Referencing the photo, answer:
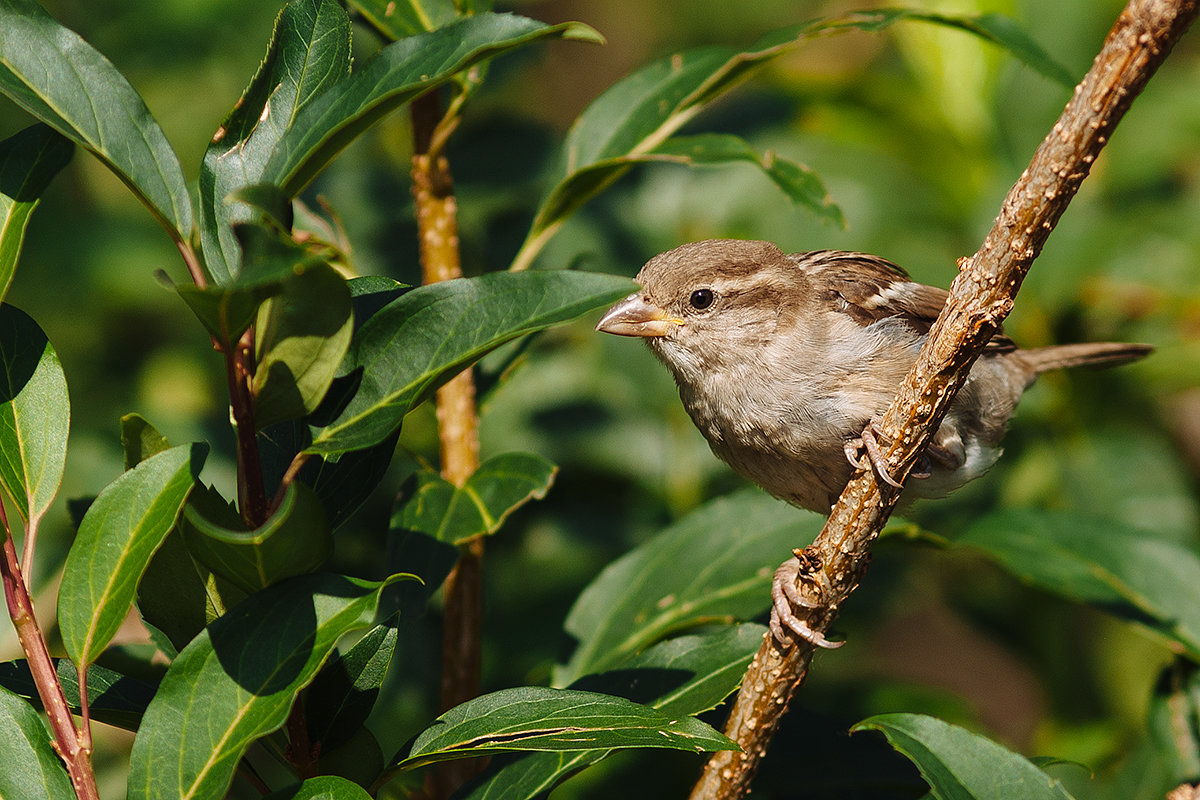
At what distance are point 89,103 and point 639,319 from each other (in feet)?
4.85

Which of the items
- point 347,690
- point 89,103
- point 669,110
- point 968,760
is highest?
point 669,110

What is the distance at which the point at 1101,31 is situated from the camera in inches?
131

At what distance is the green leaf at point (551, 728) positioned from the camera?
1.28 meters

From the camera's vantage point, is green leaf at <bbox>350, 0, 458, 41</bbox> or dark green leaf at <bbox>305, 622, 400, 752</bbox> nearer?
dark green leaf at <bbox>305, 622, 400, 752</bbox>

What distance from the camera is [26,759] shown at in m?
1.22

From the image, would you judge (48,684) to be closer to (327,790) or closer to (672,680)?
(327,790)

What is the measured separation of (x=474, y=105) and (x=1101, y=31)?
81.0 inches

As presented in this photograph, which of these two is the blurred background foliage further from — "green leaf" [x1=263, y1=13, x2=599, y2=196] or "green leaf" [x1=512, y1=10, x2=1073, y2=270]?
"green leaf" [x1=263, y1=13, x2=599, y2=196]

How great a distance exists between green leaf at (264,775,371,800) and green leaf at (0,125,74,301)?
671 millimetres

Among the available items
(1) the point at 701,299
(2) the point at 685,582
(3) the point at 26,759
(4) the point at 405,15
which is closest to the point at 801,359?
(1) the point at 701,299

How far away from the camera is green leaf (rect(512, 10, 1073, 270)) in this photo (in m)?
1.80

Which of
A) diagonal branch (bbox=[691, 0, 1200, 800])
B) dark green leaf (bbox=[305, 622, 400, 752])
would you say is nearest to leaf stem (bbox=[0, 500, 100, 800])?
dark green leaf (bbox=[305, 622, 400, 752])

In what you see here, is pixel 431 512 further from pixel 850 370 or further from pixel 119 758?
pixel 119 758

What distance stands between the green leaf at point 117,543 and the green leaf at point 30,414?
11cm
